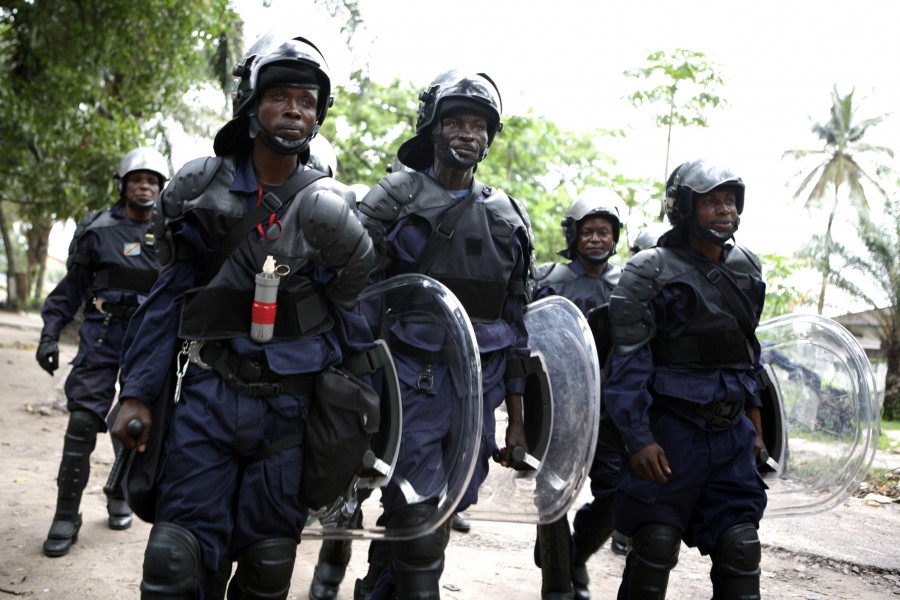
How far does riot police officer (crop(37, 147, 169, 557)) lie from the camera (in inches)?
204

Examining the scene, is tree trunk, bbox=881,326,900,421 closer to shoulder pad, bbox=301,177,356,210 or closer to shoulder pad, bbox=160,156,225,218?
shoulder pad, bbox=301,177,356,210

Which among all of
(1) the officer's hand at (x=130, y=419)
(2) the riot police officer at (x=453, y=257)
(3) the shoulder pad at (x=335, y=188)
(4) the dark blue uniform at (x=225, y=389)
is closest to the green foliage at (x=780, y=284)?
(2) the riot police officer at (x=453, y=257)

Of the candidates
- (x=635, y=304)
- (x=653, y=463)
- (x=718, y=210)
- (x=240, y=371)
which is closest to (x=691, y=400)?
(x=653, y=463)

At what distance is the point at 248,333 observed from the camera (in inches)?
112

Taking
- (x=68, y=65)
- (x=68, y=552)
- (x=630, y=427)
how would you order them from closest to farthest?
(x=630, y=427) < (x=68, y=552) < (x=68, y=65)

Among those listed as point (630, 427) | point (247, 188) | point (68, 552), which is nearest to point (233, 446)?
point (247, 188)

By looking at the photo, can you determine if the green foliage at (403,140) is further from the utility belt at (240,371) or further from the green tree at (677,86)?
the utility belt at (240,371)

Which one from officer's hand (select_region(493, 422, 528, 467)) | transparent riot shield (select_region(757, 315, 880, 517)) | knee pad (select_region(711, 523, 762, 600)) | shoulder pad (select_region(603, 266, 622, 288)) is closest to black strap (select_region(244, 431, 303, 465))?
officer's hand (select_region(493, 422, 528, 467))

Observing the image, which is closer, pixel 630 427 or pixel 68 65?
pixel 630 427

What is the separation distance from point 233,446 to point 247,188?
844mm

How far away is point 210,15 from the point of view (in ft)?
35.6

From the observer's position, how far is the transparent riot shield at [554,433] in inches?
152

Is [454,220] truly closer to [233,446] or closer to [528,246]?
[528,246]

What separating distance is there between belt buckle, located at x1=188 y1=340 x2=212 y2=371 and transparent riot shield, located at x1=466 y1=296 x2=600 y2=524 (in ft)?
5.05
